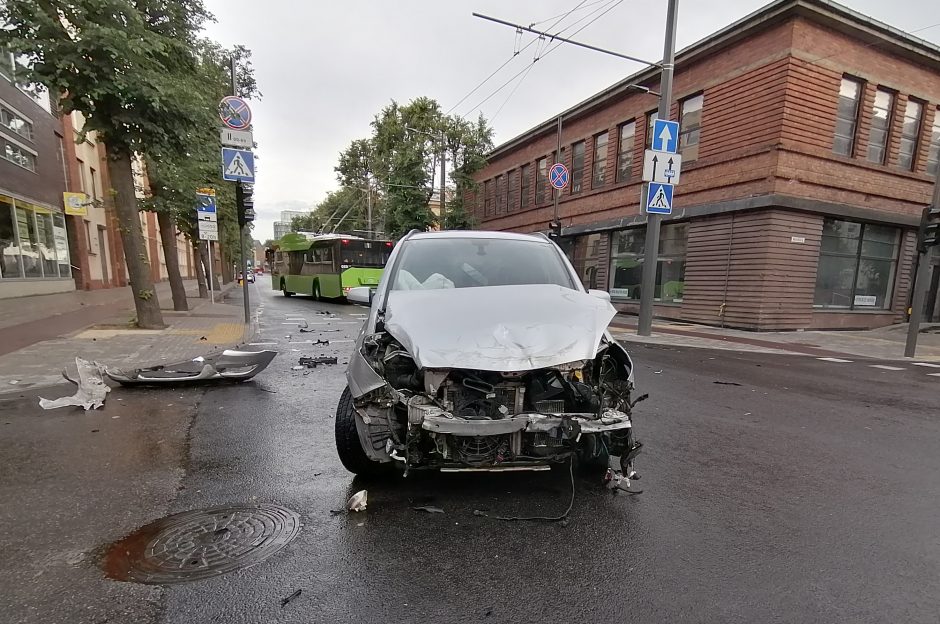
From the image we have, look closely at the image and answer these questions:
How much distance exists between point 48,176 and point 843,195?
27883mm

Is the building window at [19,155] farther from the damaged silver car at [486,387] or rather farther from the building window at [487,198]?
the building window at [487,198]

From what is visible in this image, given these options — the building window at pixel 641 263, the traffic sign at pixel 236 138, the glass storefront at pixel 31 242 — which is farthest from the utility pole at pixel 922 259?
the glass storefront at pixel 31 242

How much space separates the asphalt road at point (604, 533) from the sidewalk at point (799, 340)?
6518 mm

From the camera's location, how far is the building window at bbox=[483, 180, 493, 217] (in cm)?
2952

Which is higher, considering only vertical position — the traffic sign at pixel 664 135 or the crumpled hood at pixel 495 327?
the traffic sign at pixel 664 135

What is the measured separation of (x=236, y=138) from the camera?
10.2 metres

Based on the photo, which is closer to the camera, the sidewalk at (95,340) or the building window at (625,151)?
the sidewalk at (95,340)

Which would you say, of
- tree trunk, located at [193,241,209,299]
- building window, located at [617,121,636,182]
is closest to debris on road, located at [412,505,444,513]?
building window, located at [617,121,636,182]

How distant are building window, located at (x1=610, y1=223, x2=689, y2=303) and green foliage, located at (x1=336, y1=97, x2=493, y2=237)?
9.82 m

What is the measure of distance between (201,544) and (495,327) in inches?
82.0

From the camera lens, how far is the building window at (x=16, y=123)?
46.4 feet

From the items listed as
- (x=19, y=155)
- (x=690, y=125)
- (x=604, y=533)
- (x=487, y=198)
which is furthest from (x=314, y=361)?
(x=487, y=198)

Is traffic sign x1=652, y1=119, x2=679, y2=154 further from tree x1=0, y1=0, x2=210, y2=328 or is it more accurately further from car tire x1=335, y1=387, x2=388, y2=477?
car tire x1=335, y1=387, x2=388, y2=477

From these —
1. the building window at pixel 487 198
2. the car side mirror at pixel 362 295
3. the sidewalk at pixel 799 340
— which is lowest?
the sidewalk at pixel 799 340
